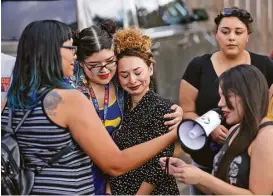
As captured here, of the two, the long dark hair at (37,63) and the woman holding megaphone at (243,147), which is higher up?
the long dark hair at (37,63)

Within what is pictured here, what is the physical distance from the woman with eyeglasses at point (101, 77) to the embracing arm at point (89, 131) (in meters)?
0.22

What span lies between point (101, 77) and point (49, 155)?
53cm

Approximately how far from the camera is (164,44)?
215 inches

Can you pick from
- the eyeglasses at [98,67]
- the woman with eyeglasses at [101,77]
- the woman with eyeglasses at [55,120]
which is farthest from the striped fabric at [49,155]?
the eyeglasses at [98,67]

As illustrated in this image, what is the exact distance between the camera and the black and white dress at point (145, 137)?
9.04 feet

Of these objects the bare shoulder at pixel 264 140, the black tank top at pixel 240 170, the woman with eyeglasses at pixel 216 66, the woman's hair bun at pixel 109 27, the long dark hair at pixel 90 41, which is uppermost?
the woman's hair bun at pixel 109 27

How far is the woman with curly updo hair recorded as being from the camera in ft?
9.07

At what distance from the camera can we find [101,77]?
2764mm

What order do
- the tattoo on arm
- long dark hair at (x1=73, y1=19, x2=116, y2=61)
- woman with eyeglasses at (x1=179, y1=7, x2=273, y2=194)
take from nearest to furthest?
the tattoo on arm
long dark hair at (x1=73, y1=19, x2=116, y2=61)
woman with eyeglasses at (x1=179, y1=7, x2=273, y2=194)

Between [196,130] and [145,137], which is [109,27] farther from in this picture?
[196,130]

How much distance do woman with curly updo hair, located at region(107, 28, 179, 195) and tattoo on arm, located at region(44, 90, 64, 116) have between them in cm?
52

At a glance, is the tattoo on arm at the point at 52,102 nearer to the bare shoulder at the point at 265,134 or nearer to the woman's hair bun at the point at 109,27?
the woman's hair bun at the point at 109,27

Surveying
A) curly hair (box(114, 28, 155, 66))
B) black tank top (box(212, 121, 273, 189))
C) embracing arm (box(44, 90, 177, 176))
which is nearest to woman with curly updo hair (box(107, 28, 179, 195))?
curly hair (box(114, 28, 155, 66))

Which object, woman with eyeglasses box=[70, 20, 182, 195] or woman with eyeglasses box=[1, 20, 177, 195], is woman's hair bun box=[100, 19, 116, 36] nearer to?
woman with eyeglasses box=[70, 20, 182, 195]
